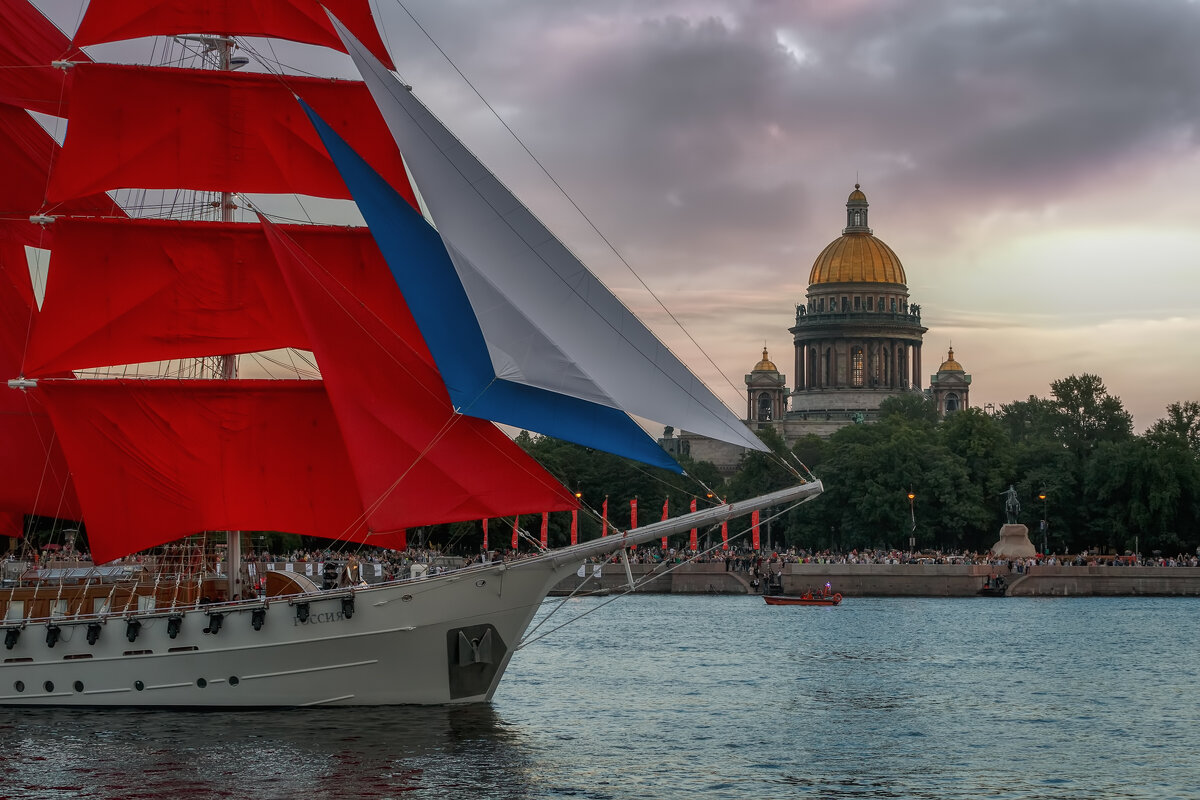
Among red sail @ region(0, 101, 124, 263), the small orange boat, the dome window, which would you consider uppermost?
the dome window

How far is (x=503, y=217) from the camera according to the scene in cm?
3006

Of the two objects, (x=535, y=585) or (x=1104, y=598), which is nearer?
(x=535, y=585)

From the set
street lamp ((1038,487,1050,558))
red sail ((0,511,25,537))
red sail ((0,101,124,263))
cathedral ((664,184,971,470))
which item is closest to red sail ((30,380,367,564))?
red sail ((0,511,25,537))

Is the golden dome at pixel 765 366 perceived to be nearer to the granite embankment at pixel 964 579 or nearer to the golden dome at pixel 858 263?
the golden dome at pixel 858 263

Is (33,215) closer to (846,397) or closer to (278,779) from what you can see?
(278,779)

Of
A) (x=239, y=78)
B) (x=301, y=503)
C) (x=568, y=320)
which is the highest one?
(x=239, y=78)

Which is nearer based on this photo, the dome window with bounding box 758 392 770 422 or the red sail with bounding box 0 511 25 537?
the red sail with bounding box 0 511 25 537

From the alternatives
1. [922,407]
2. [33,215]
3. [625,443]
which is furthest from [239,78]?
[922,407]

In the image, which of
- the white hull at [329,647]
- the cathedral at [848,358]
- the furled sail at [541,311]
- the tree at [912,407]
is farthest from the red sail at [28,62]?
the cathedral at [848,358]

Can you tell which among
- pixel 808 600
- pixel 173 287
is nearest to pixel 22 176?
pixel 173 287

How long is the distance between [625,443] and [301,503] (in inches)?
260

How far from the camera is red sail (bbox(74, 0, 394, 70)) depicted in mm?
34406

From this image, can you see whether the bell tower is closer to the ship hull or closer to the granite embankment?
the granite embankment

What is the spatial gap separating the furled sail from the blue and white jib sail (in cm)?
2
